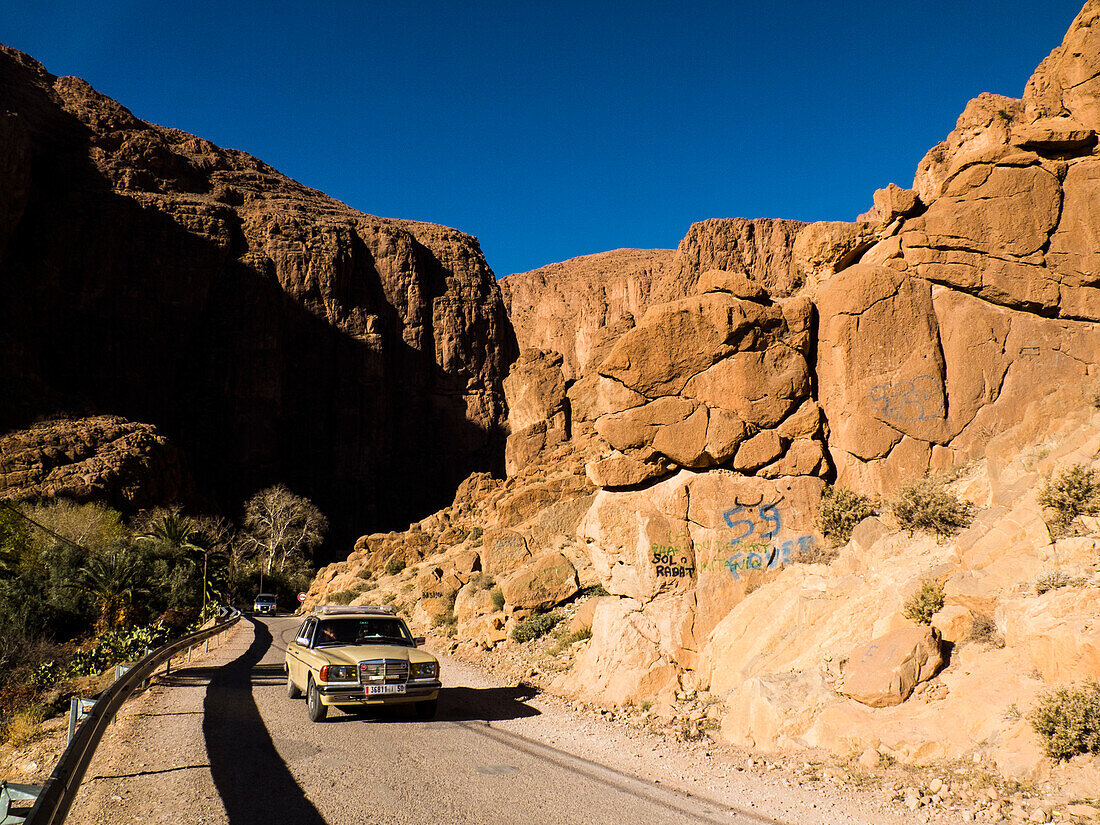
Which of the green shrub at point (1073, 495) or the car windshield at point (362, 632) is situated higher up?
the green shrub at point (1073, 495)

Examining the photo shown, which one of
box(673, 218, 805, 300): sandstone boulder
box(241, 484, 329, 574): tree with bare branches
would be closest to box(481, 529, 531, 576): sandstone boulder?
box(241, 484, 329, 574): tree with bare branches

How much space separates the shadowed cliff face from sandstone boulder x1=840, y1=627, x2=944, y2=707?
5925 cm

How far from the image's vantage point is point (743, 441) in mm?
12078

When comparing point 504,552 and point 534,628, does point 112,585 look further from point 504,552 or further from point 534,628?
point 534,628

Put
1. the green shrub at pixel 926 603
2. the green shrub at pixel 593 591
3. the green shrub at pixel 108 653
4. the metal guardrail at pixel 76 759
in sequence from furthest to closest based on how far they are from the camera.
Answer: the green shrub at pixel 593 591
the green shrub at pixel 108 653
the green shrub at pixel 926 603
the metal guardrail at pixel 76 759

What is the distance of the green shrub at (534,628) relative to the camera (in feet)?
55.3

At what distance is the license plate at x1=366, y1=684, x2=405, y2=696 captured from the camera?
9.81 metres

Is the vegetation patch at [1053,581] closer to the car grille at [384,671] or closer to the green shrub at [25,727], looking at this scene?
the car grille at [384,671]

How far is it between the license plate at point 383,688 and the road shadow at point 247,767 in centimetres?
145

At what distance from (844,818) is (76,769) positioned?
7187 mm

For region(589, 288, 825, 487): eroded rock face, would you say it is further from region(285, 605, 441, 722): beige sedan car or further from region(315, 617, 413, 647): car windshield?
region(285, 605, 441, 722): beige sedan car

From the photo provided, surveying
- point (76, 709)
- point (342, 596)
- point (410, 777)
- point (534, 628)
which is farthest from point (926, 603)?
point (342, 596)

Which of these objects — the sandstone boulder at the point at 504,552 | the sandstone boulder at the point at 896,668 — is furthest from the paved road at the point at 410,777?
the sandstone boulder at the point at 504,552

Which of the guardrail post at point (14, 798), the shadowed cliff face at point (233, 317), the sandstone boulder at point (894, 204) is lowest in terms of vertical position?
the guardrail post at point (14, 798)
